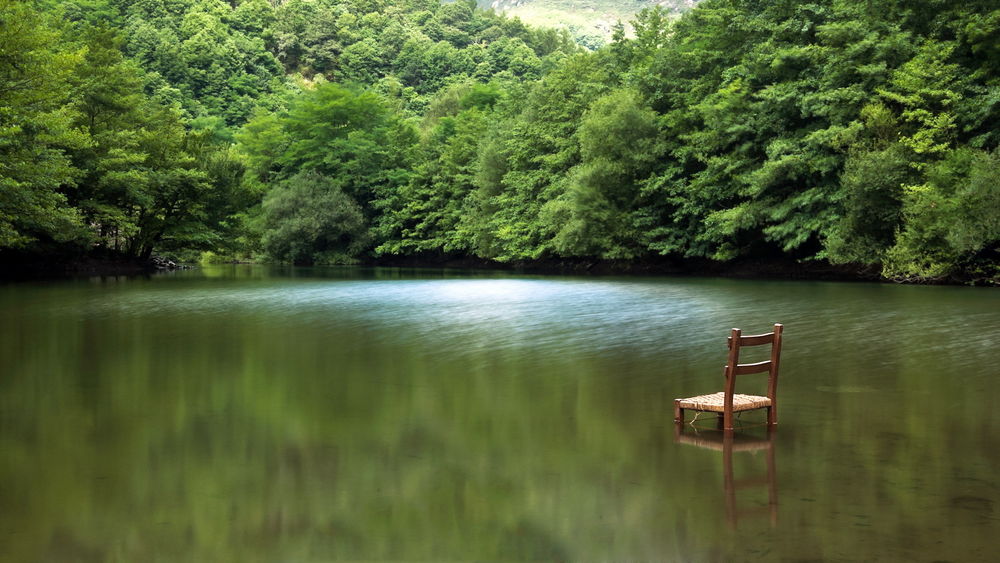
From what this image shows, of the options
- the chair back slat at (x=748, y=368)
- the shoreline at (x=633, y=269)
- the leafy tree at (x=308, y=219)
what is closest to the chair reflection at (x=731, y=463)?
the chair back slat at (x=748, y=368)

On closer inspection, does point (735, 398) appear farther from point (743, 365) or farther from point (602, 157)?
point (602, 157)

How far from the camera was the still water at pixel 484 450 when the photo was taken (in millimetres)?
5699

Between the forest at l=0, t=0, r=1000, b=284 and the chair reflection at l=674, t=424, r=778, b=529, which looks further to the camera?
the forest at l=0, t=0, r=1000, b=284

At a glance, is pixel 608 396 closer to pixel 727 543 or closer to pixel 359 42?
pixel 727 543

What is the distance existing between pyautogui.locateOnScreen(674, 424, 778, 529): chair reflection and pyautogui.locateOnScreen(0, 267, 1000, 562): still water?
0.04 metres

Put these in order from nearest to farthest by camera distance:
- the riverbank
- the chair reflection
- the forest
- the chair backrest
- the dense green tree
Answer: the chair reflection < the chair backrest < the dense green tree < the forest < the riverbank

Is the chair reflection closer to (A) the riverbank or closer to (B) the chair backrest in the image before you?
(B) the chair backrest

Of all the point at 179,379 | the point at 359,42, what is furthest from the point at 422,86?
the point at 179,379

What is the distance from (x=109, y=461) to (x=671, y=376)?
308 inches

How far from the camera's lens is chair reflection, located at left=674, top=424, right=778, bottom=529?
616cm

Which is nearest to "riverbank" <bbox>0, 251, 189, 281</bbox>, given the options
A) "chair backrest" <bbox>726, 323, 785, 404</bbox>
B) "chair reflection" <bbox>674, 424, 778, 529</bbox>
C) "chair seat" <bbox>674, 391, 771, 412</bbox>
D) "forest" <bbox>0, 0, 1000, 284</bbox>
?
"forest" <bbox>0, 0, 1000, 284</bbox>

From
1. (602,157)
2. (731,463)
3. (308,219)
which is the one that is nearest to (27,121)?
(731,463)

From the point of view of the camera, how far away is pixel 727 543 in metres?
5.56

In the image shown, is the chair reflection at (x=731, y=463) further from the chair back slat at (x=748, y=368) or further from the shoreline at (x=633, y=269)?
the shoreline at (x=633, y=269)
